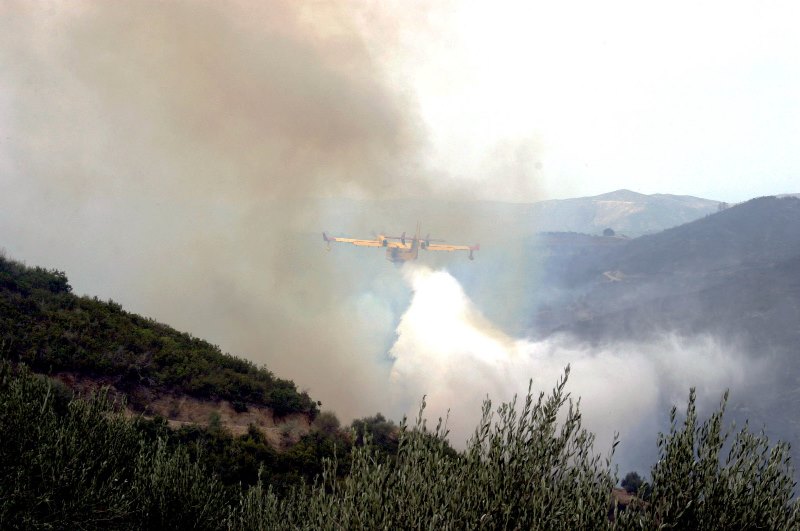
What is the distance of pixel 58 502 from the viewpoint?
19703 millimetres

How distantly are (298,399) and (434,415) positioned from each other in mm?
67929

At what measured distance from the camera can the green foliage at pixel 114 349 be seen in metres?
45.3

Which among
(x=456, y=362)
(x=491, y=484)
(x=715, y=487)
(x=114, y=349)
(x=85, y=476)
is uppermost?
(x=456, y=362)

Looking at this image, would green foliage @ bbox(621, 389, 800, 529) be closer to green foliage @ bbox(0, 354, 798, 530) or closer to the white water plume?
green foliage @ bbox(0, 354, 798, 530)

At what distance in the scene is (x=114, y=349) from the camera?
49.2m

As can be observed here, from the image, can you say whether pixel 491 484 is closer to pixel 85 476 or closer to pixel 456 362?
pixel 85 476

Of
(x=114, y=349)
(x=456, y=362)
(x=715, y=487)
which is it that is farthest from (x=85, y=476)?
(x=456, y=362)

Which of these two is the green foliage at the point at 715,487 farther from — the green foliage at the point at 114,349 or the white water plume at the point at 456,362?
the white water plume at the point at 456,362

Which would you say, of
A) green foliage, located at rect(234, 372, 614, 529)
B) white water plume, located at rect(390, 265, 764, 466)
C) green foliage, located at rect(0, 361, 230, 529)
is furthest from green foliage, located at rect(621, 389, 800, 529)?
white water plume, located at rect(390, 265, 764, 466)

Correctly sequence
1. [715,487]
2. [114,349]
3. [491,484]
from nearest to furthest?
[715,487] < [491,484] < [114,349]

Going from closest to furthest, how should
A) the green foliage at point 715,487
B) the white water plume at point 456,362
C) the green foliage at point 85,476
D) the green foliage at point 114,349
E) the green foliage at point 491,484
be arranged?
the green foliage at point 715,487 < the green foliage at point 491,484 < the green foliage at point 85,476 < the green foliage at point 114,349 < the white water plume at point 456,362

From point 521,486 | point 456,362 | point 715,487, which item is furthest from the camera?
point 456,362

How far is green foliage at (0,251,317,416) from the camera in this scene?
4528 cm

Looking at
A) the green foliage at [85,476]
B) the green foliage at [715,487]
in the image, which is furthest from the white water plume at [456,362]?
the green foliage at [715,487]
